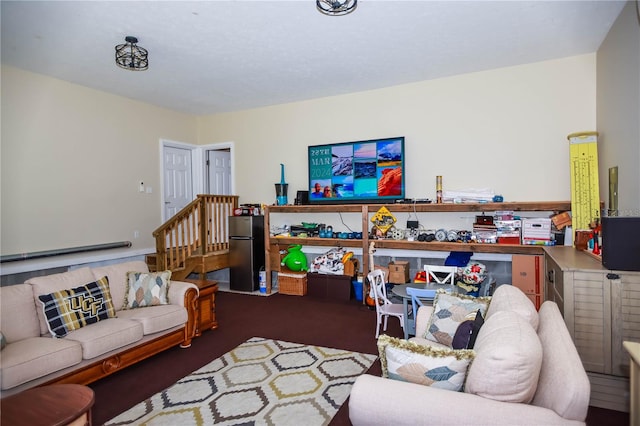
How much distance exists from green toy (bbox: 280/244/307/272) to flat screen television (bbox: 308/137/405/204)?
844 millimetres

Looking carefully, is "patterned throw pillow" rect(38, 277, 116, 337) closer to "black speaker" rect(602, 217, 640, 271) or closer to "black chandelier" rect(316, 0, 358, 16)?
"black chandelier" rect(316, 0, 358, 16)

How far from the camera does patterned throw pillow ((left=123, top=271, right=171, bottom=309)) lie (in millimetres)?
3619

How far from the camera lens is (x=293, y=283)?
5863 mm

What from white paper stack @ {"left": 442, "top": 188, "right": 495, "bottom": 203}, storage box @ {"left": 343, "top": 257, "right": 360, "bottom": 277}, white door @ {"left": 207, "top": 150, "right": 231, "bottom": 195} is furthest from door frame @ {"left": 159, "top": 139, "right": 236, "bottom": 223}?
white paper stack @ {"left": 442, "top": 188, "right": 495, "bottom": 203}

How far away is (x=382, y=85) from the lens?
17.8 feet

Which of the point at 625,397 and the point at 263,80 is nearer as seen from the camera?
the point at 625,397

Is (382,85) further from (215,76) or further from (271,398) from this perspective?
(271,398)

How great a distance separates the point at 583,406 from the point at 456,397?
0.41 metres

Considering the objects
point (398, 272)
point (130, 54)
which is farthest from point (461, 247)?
point (130, 54)

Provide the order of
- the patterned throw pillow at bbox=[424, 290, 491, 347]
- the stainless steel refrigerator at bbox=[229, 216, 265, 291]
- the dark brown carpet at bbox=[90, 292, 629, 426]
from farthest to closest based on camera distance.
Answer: the stainless steel refrigerator at bbox=[229, 216, 265, 291] < the dark brown carpet at bbox=[90, 292, 629, 426] < the patterned throw pillow at bbox=[424, 290, 491, 347]

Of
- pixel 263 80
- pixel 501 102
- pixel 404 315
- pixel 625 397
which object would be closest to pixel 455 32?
pixel 501 102

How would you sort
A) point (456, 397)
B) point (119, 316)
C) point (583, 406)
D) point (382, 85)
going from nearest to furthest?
point (583, 406)
point (456, 397)
point (119, 316)
point (382, 85)

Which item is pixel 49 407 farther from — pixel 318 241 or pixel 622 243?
pixel 318 241

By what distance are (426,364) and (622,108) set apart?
348 centimetres
